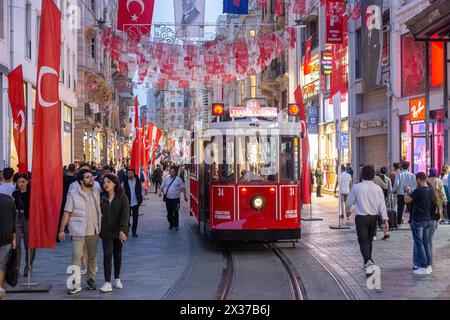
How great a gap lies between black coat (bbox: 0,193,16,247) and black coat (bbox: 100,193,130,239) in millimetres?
1680

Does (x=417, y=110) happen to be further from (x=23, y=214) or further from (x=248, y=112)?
(x=23, y=214)

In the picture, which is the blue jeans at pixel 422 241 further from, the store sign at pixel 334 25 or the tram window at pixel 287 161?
the store sign at pixel 334 25

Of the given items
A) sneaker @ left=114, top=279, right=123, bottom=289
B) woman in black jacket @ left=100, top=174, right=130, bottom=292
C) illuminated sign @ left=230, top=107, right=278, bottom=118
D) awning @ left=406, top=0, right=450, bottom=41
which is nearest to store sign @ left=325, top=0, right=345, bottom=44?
awning @ left=406, top=0, right=450, bottom=41

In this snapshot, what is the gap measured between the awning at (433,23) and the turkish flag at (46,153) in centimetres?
1070

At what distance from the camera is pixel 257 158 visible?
1444 cm

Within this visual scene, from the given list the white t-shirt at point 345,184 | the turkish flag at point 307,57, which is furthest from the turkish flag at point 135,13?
the turkish flag at point 307,57

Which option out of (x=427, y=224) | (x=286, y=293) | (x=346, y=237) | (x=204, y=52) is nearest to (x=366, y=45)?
(x=204, y=52)

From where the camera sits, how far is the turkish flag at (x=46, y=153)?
1003 cm

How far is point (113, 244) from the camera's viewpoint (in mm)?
10148

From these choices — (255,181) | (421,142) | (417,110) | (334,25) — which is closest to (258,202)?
(255,181)

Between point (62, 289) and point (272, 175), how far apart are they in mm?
5641

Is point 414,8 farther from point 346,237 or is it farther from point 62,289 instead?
point 62,289

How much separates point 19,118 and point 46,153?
25.0ft

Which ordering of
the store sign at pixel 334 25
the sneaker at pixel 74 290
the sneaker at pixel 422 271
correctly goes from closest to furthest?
the sneaker at pixel 74 290 < the sneaker at pixel 422 271 < the store sign at pixel 334 25
